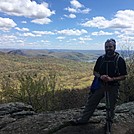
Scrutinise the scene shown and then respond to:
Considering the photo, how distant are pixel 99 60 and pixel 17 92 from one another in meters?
23.6

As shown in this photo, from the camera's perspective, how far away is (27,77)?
30125 millimetres

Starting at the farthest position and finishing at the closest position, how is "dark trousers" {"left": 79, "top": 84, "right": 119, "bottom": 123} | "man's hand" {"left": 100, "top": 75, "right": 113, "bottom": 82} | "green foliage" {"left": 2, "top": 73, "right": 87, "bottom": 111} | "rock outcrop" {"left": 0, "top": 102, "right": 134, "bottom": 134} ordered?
1. "green foliage" {"left": 2, "top": 73, "right": 87, "bottom": 111}
2. "rock outcrop" {"left": 0, "top": 102, "right": 134, "bottom": 134}
3. "dark trousers" {"left": 79, "top": 84, "right": 119, "bottom": 123}
4. "man's hand" {"left": 100, "top": 75, "right": 113, "bottom": 82}

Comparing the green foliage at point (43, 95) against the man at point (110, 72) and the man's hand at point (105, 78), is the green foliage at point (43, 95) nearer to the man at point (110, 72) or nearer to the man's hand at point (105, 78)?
the man at point (110, 72)

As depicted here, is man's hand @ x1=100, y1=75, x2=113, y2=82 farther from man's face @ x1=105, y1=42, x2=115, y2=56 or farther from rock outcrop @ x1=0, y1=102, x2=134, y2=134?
rock outcrop @ x1=0, y1=102, x2=134, y2=134

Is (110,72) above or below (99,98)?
above

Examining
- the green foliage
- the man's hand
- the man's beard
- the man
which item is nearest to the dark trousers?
the man

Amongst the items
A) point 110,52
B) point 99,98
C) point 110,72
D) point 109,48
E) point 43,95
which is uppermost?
point 109,48

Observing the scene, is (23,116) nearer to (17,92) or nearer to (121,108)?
(121,108)

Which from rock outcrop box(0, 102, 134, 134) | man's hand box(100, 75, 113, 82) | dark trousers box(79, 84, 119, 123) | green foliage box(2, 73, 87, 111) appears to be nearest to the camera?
man's hand box(100, 75, 113, 82)

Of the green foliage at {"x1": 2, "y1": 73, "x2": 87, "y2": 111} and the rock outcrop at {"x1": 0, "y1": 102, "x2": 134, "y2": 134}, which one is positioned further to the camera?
the green foliage at {"x1": 2, "y1": 73, "x2": 87, "y2": 111}

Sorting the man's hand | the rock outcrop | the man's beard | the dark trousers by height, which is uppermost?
the man's beard

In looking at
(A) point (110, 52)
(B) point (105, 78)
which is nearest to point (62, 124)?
(B) point (105, 78)

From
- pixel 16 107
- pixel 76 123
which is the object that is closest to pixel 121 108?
pixel 76 123

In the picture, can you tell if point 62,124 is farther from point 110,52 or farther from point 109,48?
point 109,48
